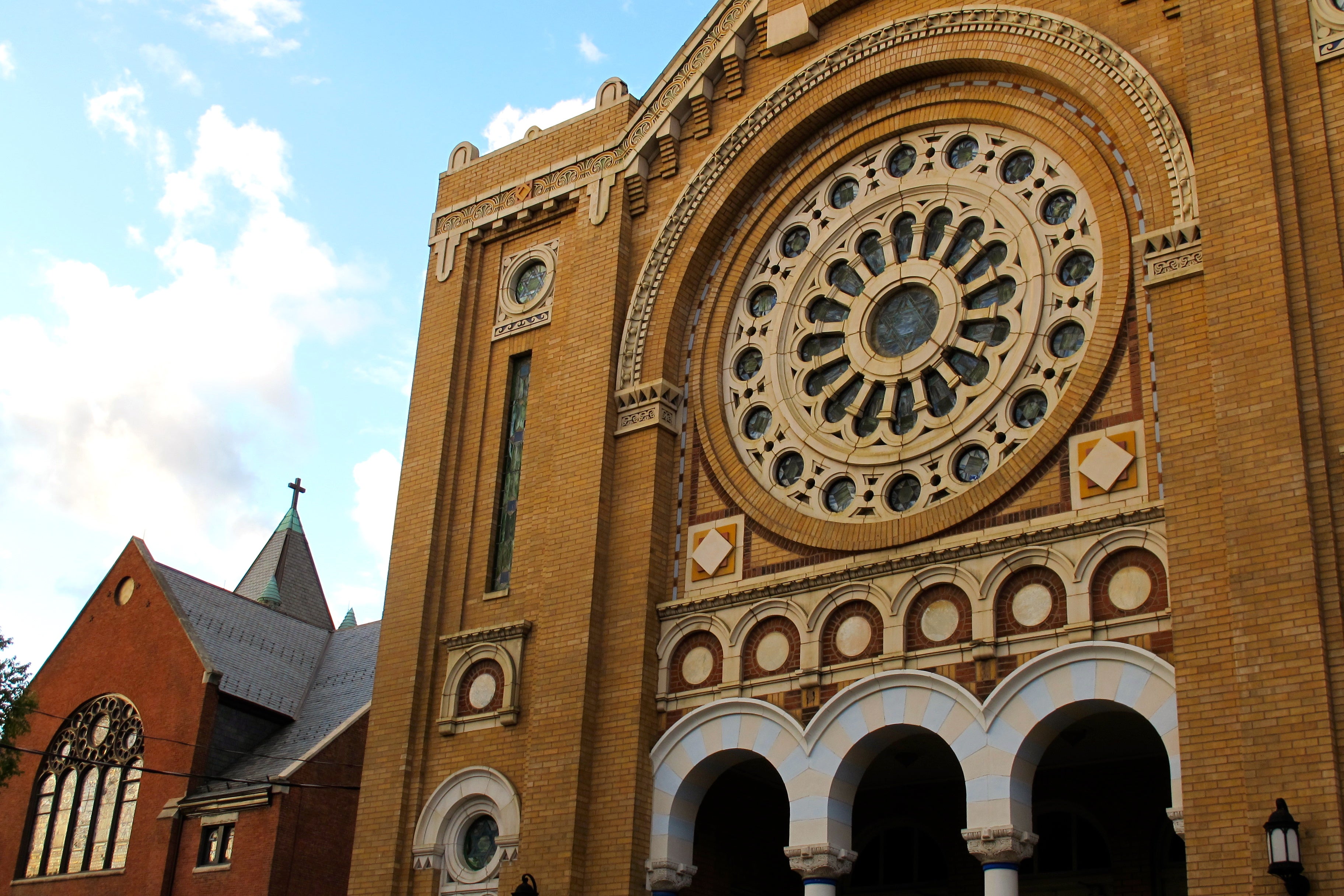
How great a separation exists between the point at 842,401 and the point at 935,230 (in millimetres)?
2479

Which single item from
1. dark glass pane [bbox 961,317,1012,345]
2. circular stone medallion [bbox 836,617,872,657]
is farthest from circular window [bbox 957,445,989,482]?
circular stone medallion [bbox 836,617,872,657]

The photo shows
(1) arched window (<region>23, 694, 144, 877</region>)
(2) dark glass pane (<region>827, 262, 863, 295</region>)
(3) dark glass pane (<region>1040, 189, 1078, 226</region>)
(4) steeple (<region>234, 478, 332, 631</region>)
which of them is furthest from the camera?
(4) steeple (<region>234, 478, 332, 631</region>)

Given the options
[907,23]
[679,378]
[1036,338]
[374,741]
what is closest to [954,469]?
[1036,338]

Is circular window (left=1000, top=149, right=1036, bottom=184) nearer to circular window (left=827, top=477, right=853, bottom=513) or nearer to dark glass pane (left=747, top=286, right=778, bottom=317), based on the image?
dark glass pane (left=747, top=286, right=778, bottom=317)

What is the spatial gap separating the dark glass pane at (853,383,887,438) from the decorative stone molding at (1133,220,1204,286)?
3.65 meters

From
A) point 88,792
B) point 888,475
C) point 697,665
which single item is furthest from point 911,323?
point 88,792

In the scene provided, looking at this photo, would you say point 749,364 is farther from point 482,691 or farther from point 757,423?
point 482,691

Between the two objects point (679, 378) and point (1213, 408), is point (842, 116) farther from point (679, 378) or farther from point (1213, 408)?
point (1213, 408)

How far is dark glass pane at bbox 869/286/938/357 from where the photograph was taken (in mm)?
18734

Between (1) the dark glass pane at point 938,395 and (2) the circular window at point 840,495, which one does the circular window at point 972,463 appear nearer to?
(1) the dark glass pane at point 938,395

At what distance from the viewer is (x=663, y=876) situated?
17.8 m

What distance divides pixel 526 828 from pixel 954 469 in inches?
268

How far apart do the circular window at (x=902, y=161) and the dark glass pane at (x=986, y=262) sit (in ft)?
5.78

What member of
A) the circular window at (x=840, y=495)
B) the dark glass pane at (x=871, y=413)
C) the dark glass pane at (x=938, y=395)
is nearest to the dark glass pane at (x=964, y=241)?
the dark glass pane at (x=938, y=395)
